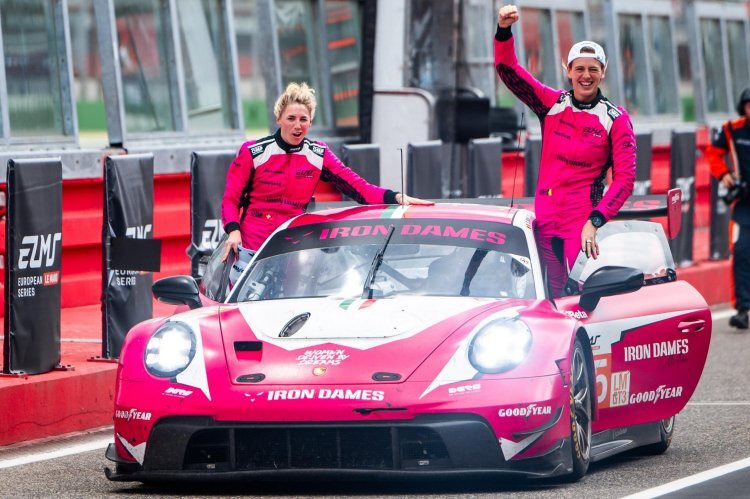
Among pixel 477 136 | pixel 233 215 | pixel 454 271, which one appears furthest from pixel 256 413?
pixel 477 136

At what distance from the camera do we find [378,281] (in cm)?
775

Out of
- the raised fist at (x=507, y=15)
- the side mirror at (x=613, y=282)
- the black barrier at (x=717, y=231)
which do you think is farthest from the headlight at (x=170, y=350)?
the black barrier at (x=717, y=231)

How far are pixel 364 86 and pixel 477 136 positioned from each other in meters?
2.86

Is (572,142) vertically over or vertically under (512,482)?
over

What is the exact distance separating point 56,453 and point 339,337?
235 cm

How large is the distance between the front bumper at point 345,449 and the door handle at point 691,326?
183cm

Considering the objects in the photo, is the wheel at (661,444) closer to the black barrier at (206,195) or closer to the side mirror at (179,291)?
the side mirror at (179,291)

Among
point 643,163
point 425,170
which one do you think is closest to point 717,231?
point 643,163

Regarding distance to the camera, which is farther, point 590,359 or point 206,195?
point 206,195

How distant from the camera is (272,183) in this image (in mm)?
9406

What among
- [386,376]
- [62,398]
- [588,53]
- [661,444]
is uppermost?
[588,53]

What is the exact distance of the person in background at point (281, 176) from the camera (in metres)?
9.37

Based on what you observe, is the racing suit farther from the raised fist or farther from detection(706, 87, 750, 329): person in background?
the raised fist

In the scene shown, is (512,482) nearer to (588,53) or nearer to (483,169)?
(588,53)
